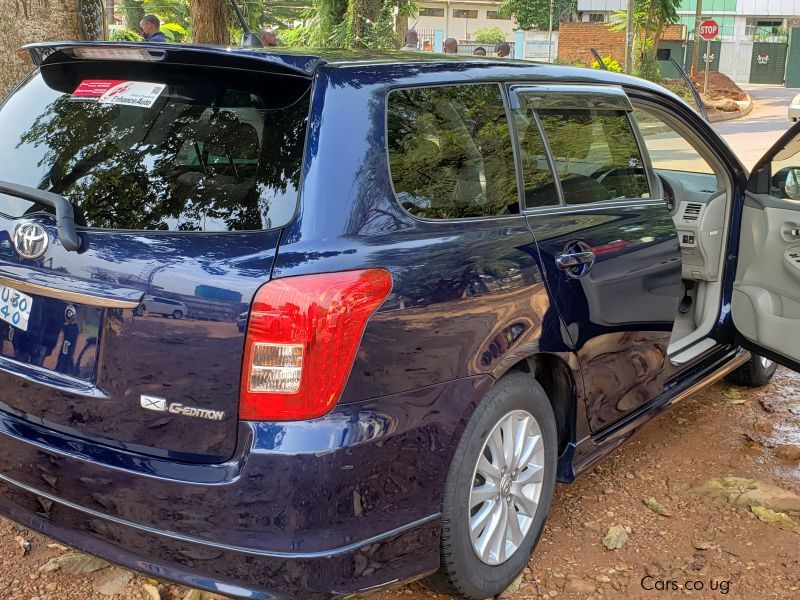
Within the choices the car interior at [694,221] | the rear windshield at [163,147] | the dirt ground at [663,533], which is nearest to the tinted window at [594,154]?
the car interior at [694,221]

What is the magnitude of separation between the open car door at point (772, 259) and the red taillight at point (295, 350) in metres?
2.57

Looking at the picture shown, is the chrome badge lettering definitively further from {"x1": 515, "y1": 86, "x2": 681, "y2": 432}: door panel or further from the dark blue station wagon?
{"x1": 515, "y1": 86, "x2": 681, "y2": 432}: door panel

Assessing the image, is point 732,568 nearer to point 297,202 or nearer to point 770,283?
point 770,283

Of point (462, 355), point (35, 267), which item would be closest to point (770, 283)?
point (462, 355)

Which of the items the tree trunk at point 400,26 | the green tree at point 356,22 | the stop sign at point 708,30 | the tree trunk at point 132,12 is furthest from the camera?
the tree trunk at point 132,12

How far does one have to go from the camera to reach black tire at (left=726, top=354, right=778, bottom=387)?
4.88 metres

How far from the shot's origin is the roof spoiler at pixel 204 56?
7.66 ft

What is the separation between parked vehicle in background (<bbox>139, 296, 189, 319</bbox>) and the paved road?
13.5 meters

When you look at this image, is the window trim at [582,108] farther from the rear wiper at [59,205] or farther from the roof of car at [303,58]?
the rear wiper at [59,205]

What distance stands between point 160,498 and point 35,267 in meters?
0.74

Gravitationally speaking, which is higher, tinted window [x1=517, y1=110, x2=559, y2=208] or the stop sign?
the stop sign

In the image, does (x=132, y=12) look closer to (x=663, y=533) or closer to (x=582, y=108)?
(x=582, y=108)

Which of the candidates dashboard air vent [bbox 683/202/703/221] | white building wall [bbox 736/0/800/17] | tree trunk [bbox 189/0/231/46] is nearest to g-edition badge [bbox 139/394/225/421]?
dashboard air vent [bbox 683/202/703/221]

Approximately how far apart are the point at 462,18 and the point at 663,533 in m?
70.9
